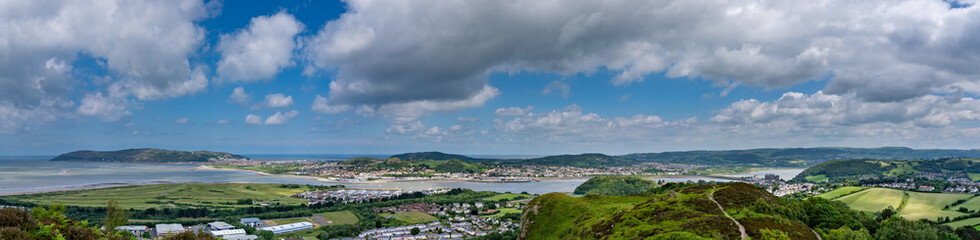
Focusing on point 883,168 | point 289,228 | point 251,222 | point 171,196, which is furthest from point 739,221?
point 883,168

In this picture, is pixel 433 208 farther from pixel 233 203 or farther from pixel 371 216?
pixel 233 203

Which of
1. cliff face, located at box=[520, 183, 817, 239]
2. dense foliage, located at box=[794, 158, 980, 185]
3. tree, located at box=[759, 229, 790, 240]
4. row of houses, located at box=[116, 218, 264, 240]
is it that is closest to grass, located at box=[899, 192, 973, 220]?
cliff face, located at box=[520, 183, 817, 239]

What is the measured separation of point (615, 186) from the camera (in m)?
129

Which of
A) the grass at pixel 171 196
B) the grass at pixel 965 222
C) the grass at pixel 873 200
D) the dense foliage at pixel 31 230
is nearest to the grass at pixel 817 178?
the grass at pixel 873 200

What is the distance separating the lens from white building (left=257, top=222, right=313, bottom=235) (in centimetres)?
6182

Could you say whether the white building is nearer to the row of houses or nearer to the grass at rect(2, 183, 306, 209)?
the row of houses

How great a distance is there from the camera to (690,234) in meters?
25.0

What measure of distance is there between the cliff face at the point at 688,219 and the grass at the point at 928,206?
2019 inches

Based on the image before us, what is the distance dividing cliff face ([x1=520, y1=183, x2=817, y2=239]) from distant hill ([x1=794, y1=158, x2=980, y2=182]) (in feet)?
508

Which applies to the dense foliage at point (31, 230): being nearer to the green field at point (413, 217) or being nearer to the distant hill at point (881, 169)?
the green field at point (413, 217)

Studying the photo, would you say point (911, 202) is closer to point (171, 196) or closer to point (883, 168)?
point (883, 168)

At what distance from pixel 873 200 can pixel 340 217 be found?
10157 cm

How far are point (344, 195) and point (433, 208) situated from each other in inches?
1237

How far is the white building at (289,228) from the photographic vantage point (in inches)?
2434
